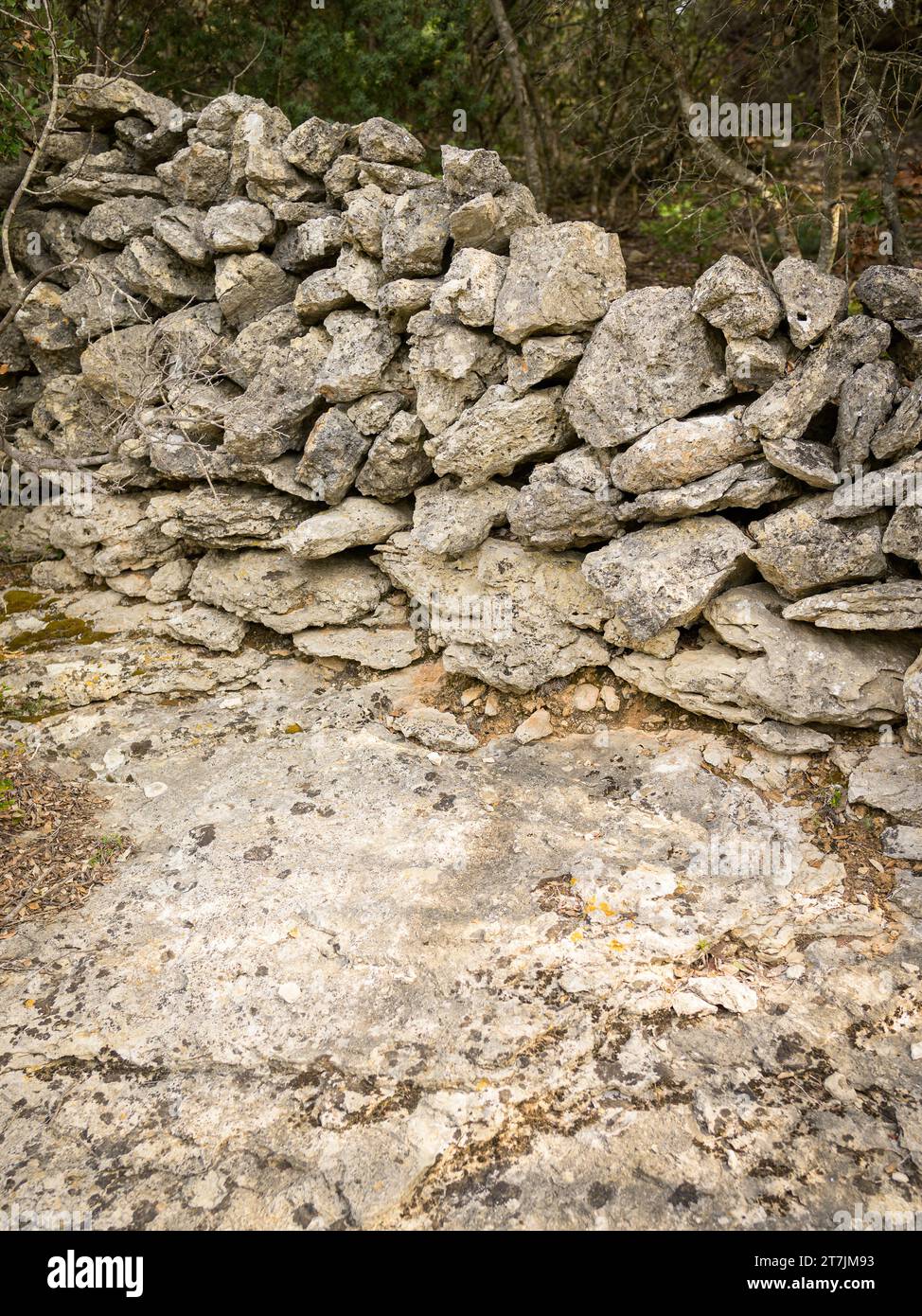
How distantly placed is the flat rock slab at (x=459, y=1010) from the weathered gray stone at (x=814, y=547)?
144 centimetres

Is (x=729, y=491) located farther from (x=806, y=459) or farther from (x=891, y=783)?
(x=891, y=783)

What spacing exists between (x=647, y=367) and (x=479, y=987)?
464cm

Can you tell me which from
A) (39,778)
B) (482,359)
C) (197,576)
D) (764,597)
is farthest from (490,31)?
(39,778)

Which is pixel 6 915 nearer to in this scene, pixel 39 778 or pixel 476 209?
pixel 39 778

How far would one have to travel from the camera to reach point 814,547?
5.77 m

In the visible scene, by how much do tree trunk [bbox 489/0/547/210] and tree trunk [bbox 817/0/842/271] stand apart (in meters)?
3.73

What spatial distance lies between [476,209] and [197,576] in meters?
4.32

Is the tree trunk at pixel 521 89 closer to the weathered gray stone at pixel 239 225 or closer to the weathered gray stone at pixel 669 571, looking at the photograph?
the weathered gray stone at pixel 239 225

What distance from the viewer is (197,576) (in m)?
8.30

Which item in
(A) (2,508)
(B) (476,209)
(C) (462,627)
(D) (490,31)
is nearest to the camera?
A: (B) (476,209)

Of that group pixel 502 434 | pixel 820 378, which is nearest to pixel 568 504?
pixel 502 434

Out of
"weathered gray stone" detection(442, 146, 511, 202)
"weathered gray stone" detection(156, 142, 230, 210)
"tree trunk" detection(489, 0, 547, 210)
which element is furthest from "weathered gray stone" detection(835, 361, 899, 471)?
"weathered gray stone" detection(156, 142, 230, 210)

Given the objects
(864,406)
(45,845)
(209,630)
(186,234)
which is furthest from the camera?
(186,234)

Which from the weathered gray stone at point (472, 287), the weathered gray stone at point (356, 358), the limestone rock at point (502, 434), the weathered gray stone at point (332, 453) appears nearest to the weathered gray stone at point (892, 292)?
the limestone rock at point (502, 434)
